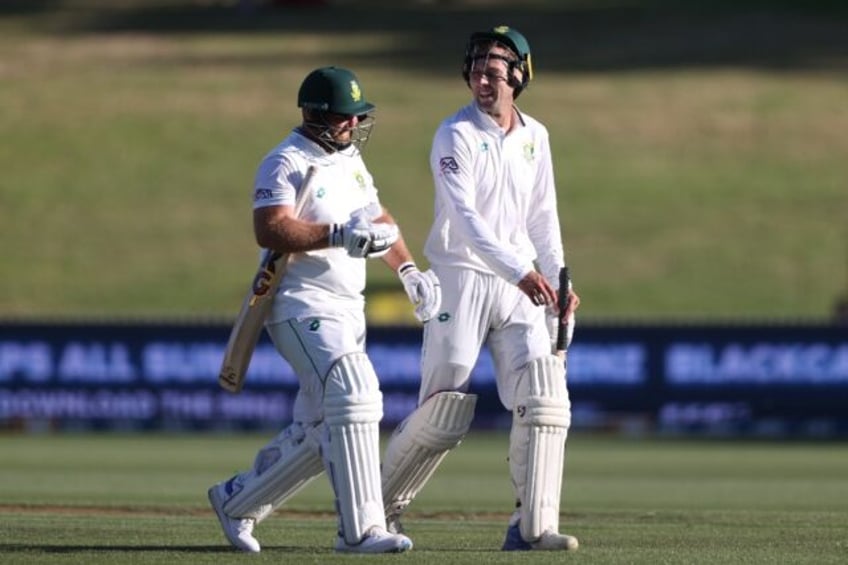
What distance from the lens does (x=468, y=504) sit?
14.5m

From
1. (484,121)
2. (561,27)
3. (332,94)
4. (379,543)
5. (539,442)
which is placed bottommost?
(379,543)

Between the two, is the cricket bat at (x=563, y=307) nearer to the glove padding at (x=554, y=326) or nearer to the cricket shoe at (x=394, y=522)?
the glove padding at (x=554, y=326)

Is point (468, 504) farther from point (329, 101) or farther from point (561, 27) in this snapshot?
point (561, 27)

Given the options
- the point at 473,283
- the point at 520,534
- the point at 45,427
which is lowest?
the point at 45,427

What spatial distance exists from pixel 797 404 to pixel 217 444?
6179mm

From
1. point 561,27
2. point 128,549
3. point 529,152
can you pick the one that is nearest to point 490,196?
point 529,152

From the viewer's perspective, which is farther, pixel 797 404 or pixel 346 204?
pixel 797 404

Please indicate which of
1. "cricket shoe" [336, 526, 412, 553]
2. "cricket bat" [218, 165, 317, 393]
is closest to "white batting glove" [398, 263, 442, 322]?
"cricket bat" [218, 165, 317, 393]

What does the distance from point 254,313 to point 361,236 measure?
27.2 inches

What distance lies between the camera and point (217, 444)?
22109 mm

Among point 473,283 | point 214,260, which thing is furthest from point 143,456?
point 214,260

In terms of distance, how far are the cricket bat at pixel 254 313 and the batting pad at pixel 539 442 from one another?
1.23 m

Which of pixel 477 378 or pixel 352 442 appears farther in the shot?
pixel 477 378

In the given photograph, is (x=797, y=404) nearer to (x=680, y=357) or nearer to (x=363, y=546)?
(x=680, y=357)
